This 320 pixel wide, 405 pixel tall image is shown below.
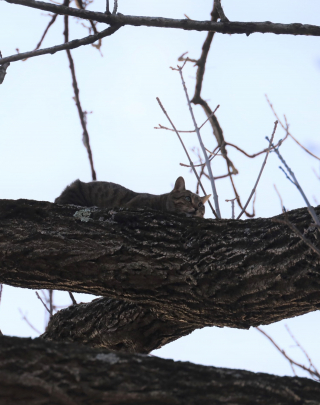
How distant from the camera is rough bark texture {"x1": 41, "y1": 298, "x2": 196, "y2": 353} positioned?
134 inches

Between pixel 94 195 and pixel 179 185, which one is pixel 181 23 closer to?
pixel 94 195

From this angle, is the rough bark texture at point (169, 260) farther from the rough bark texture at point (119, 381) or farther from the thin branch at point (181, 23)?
the thin branch at point (181, 23)

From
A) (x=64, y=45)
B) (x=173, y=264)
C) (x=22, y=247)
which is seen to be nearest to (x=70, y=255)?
(x=22, y=247)

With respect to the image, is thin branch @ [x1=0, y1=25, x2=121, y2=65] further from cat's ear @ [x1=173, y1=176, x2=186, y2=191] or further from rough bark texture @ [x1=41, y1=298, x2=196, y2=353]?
cat's ear @ [x1=173, y1=176, x2=186, y2=191]

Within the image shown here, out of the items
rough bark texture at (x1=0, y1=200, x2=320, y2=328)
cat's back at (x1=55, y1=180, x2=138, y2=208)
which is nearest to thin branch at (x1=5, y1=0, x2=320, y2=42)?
rough bark texture at (x1=0, y1=200, x2=320, y2=328)

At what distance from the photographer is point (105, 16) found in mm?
2881

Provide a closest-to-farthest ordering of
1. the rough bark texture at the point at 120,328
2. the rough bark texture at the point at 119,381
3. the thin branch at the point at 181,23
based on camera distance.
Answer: the rough bark texture at the point at 119,381
the thin branch at the point at 181,23
the rough bark texture at the point at 120,328

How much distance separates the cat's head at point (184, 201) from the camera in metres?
5.78

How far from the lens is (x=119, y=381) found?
1.75m

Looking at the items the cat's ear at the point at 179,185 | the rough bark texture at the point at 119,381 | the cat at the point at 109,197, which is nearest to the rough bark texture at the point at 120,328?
the rough bark texture at the point at 119,381

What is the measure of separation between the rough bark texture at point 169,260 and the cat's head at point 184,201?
2717 millimetres

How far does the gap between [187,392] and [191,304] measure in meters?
1.00

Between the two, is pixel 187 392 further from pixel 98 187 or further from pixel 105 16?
pixel 98 187

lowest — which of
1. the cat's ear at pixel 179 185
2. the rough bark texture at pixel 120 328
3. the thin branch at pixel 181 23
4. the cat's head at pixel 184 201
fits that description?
the rough bark texture at pixel 120 328
